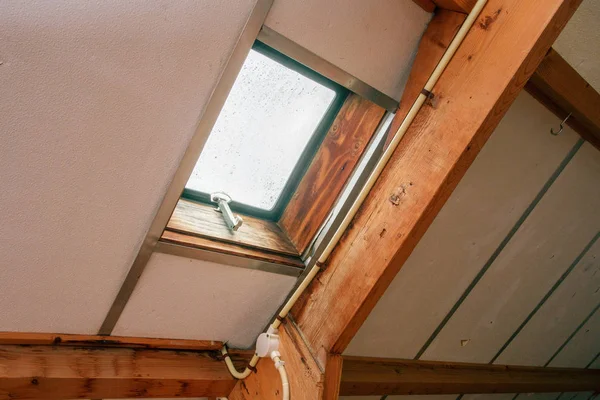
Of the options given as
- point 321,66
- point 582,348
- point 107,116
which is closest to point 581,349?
point 582,348

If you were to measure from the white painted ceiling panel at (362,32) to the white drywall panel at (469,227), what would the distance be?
513mm

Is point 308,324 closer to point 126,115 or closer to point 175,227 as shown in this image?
point 175,227

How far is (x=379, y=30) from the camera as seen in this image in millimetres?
1158

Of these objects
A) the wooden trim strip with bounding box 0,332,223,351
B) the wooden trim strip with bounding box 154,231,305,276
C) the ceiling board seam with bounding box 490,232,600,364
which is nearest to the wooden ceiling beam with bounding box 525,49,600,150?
the ceiling board seam with bounding box 490,232,600,364

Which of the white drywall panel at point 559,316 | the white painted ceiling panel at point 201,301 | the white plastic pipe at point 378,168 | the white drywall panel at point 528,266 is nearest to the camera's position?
the white plastic pipe at point 378,168

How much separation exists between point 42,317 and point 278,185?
1.01m

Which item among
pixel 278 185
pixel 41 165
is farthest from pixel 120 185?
pixel 278 185

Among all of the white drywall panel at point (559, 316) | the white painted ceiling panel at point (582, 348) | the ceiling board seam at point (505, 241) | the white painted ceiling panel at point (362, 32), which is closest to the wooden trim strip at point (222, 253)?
the white painted ceiling panel at point (362, 32)

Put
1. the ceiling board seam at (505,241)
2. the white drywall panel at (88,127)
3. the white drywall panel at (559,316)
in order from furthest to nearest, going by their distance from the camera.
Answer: the white drywall panel at (559,316)
the ceiling board seam at (505,241)
the white drywall panel at (88,127)

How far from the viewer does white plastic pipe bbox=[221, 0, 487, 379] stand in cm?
117

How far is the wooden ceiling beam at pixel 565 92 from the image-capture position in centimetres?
124

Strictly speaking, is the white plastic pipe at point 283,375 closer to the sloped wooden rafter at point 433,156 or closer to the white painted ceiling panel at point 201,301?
the sloped wooden rafter at point 433,156

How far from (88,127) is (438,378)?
2.09 m

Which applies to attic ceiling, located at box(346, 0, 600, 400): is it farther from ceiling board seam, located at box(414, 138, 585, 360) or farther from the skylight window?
the skylight window
